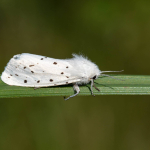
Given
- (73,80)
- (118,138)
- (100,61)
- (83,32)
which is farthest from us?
(83,32)

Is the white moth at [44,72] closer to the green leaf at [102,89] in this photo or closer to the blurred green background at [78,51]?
the green leaf at [102,89]

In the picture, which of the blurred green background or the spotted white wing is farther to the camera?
the blurred green background

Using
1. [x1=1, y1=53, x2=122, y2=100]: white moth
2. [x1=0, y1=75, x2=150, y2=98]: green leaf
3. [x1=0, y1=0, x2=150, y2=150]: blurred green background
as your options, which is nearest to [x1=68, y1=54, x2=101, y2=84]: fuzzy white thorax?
[x1=1, y1=53, x2=122, y2=100]: white moth

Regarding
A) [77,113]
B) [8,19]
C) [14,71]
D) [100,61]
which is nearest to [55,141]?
[77,113]

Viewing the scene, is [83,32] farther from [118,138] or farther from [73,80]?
[118,138]

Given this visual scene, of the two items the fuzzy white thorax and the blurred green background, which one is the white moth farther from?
the blurred green background
